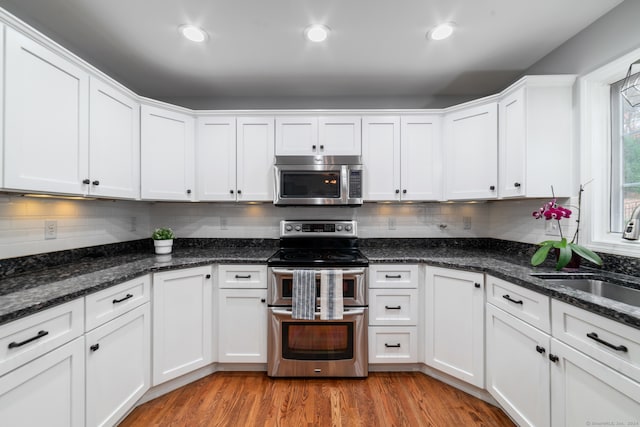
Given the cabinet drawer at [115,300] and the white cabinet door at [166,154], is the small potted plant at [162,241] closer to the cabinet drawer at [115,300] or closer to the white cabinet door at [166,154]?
the white cabinet door at [166,154]

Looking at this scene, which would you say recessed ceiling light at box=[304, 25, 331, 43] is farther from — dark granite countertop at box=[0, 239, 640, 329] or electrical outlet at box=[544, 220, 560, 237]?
electrical outlet at box=[544, 220, 560, 237]

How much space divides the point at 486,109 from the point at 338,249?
1795 mm

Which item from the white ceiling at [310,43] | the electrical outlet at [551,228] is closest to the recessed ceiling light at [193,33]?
the white ceiling at [310,43]

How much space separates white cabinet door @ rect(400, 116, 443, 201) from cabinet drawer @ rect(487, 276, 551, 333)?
961mm

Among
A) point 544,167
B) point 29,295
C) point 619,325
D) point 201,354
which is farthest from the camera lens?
point 201,354

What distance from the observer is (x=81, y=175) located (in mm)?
1543

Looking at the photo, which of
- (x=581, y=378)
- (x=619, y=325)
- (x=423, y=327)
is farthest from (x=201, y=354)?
(x=619, y=325)

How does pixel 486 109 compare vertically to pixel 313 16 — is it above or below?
below

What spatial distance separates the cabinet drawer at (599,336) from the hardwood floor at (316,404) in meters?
0.89

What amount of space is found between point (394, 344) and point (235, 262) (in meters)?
1.49

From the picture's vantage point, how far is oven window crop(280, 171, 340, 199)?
2311 mm

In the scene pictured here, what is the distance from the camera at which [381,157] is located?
7.86 ft

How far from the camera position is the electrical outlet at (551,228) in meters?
1.89

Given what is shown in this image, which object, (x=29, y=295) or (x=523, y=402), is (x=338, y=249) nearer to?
(x=523, y=402)
